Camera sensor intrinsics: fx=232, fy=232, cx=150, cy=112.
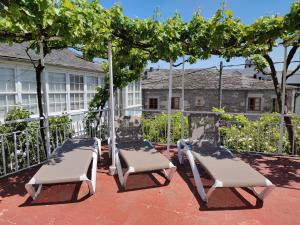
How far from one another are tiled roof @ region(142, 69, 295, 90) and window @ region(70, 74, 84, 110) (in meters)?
10.1

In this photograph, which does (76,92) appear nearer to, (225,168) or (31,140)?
(31,140)

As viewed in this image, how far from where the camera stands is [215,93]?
65.2 ft

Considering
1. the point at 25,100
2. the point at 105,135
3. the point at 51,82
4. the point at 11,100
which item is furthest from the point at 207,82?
the point at 11,100

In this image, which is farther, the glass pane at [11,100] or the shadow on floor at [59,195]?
the glass pane at [11,100]

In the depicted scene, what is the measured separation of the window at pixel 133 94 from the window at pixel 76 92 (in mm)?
3738

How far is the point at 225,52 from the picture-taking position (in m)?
5.24

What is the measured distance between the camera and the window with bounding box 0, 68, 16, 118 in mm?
7707

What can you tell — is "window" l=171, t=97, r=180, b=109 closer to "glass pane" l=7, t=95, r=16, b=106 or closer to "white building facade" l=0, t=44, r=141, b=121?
"white building facade" l=0, t=44, r=141, b=121

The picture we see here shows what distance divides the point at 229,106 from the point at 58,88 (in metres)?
14.7

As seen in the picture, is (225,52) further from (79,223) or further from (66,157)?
(79,223)

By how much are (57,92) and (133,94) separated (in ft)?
20.1

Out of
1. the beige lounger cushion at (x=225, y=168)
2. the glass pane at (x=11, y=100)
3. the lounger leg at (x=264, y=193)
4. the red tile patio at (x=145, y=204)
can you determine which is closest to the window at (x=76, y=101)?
the glass pane at (x=11, y=100)

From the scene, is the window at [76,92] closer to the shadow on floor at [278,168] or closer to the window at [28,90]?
the window at [28,90]

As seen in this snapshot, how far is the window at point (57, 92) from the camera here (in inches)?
383
